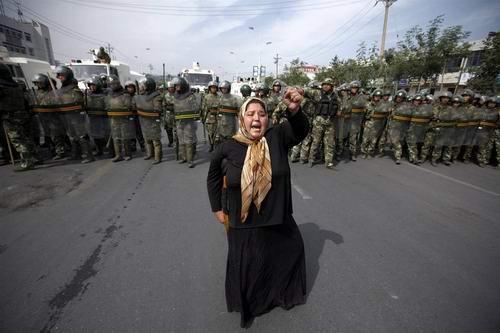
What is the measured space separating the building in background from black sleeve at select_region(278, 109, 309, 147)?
41.5 m

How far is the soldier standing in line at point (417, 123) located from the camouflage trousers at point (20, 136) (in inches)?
401

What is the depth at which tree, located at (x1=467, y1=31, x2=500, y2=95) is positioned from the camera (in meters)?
12.2

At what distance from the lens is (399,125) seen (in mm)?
7227

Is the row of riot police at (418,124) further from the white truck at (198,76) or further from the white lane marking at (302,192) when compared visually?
the white truck at (198,76)

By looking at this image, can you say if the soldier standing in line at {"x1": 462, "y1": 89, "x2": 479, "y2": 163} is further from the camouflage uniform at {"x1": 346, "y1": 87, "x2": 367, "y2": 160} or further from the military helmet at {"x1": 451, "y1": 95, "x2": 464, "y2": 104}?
the camouflage uniform at {"x1": 346, "y1": 87, "x2": 367, "y2": 160}

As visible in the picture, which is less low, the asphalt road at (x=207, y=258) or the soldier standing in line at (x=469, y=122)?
the soldier standing in line at (x=469, y=122)

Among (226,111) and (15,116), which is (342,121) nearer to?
(226,111)

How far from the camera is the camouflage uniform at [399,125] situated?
280 inches

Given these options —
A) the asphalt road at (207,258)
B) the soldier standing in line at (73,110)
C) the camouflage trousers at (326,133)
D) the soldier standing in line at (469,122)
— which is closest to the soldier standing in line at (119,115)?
the soldier standing in line at (73,110)

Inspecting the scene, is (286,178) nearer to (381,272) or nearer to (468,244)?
(381,272)

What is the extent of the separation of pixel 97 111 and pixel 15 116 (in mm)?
1675

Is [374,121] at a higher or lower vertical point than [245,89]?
lower

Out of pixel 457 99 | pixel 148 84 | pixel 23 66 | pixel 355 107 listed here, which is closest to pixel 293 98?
pixel 148 84

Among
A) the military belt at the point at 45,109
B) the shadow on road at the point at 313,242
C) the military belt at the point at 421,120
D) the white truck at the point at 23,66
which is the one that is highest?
the white truck at the point at 23,66
